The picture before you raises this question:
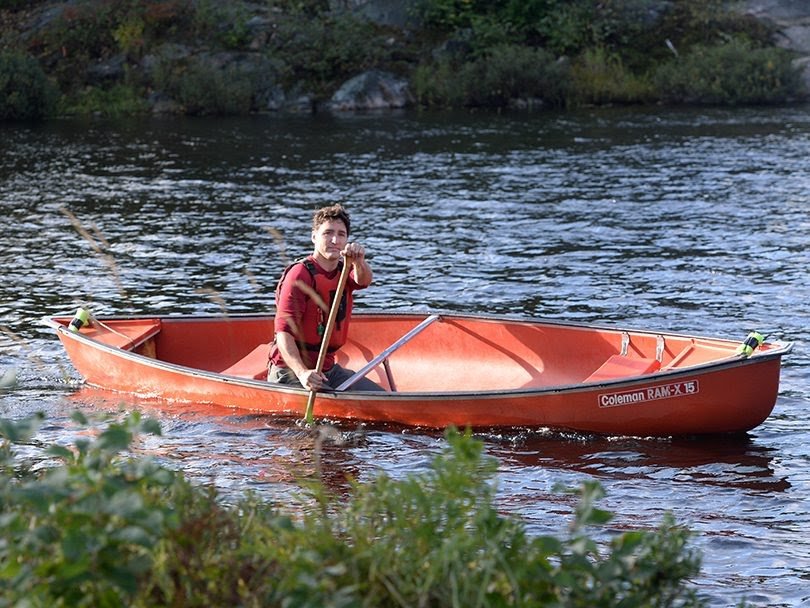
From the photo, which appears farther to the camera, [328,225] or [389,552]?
[328,225]

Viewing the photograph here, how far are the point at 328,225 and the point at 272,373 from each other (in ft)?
4.22

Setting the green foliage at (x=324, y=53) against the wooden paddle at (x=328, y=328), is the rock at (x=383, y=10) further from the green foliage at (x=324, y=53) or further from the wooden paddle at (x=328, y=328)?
the wooden paddle at (x=328, y=328)

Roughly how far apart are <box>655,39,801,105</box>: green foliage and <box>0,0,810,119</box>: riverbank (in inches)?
1.2

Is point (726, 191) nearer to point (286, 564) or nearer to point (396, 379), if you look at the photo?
point (396, 379)

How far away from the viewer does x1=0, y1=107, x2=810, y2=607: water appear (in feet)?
24.9

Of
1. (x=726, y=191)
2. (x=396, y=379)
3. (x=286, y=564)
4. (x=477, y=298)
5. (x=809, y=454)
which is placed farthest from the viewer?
(x=726, y=191)

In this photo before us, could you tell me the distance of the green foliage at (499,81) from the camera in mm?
27500

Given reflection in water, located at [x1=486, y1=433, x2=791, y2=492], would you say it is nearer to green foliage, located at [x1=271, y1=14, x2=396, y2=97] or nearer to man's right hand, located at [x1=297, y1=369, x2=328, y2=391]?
man's right hand, located at [x1=297, y1=369, x2=328, y2=391]

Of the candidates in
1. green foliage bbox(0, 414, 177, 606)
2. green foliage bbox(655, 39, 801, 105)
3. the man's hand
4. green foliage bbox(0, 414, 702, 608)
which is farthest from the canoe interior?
green foliage bbox(655, 39, 801, 105)

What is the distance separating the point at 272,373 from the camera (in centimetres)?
883

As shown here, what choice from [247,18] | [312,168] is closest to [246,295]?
[312,168]

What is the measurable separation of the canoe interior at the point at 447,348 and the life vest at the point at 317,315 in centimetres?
83

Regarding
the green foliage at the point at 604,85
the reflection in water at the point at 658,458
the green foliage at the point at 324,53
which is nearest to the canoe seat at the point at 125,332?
the reflection in water at the point at 658,458

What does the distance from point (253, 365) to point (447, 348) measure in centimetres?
155
